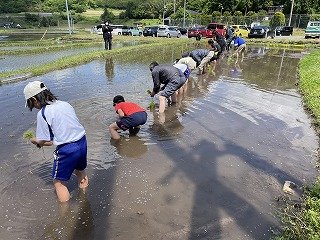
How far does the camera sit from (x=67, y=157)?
4293 millimetres

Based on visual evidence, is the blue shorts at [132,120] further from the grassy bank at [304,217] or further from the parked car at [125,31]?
the parked car at [125,31]

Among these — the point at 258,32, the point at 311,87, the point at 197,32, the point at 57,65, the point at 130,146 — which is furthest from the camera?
the point at 197,32

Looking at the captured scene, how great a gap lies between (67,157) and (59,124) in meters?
0.45

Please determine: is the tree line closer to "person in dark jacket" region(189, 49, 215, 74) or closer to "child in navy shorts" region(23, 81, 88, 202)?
"person in dark jacket" region(189, 49, 215, 74)

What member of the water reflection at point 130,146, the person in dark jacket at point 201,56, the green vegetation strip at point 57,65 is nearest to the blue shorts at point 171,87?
the water reflection at point 130,146

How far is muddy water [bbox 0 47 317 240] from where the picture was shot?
4.23 m

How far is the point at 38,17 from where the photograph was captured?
270 ft

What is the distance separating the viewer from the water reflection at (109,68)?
541 inches

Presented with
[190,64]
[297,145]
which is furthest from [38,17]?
[297,145]

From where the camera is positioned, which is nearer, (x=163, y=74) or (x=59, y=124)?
(x=59, y=124)

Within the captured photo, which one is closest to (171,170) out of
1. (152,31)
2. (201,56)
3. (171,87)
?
(171,87)

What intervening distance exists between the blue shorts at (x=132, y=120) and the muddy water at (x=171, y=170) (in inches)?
14.9

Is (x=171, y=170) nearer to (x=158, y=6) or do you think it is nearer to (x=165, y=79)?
(x=165, y=79)

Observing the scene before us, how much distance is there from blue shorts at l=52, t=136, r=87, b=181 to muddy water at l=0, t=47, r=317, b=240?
574mm
